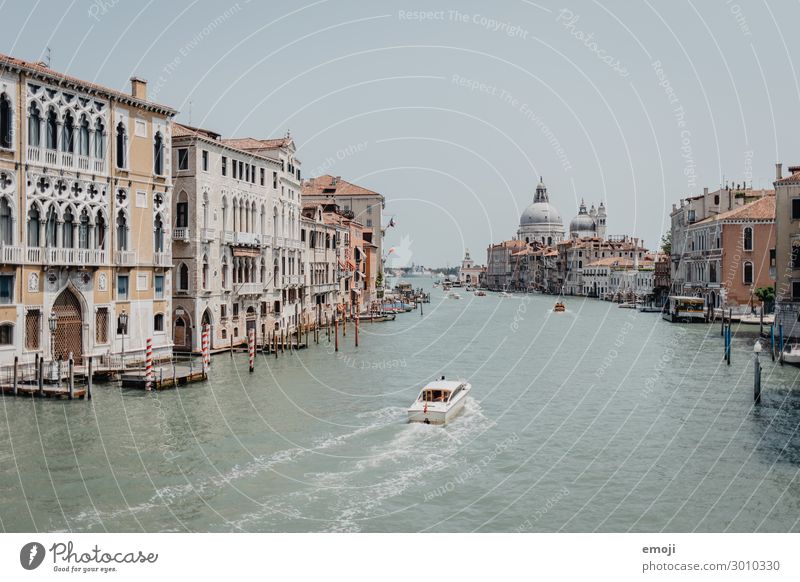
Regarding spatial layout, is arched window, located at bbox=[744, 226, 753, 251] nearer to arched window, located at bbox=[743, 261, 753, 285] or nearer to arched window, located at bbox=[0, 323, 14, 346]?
arched window, located at bbox=[743, 261, 753, 285]

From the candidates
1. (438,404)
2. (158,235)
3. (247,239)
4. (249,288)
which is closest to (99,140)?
(158,235)

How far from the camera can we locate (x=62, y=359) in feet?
79.5

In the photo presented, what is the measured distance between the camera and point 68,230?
2475 centimetres

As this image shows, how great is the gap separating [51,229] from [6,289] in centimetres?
250

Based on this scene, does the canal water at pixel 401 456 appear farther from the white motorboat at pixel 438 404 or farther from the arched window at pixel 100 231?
the arched window at pixel 100 231

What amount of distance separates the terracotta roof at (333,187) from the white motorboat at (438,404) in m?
50.9

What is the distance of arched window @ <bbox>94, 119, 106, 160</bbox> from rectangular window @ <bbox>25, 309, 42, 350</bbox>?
555 cm

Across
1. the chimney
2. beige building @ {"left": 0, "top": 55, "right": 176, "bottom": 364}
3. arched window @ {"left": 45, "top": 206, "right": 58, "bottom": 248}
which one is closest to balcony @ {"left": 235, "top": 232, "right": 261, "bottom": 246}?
beige building @ {"left": 0, "top": 55, "right": 176, "bottom": 364}

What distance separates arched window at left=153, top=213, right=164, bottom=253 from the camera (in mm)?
28750

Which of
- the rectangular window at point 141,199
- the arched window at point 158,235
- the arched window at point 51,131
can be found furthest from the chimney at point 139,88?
the arched window at point 51,131

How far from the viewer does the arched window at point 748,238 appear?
55.0m
